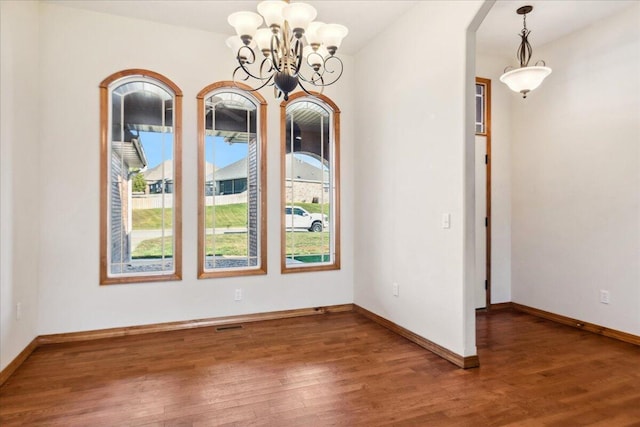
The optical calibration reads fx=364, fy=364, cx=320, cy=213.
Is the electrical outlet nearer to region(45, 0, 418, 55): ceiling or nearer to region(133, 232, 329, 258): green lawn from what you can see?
region(133, 232, 329, 258): green lawn

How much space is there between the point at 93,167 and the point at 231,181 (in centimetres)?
130

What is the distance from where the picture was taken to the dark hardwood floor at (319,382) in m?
2.14

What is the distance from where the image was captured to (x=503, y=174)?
460 centimetres

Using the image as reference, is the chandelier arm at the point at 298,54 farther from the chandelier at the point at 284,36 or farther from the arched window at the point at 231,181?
the arched window at the point at 231,181

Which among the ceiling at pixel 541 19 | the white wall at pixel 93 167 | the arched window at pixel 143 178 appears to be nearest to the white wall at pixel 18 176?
the white wall at pixel 93 167

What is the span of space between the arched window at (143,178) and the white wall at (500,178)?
3678mm

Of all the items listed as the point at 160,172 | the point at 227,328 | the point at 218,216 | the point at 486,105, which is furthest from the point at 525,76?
the point at 227,328

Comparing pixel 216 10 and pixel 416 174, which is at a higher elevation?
pixel 216 10

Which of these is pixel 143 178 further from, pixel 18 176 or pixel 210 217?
pixel 18 176

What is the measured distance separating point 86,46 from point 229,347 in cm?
311

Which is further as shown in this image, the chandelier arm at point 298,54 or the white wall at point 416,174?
the white wall at point 416,174

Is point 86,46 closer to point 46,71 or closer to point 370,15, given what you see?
point 46,71

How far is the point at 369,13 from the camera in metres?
3.50

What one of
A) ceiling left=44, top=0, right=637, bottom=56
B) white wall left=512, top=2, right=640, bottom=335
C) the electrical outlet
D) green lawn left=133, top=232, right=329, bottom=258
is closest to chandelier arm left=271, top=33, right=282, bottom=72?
ceiling left=44, top=0, right=637, bottom=56
